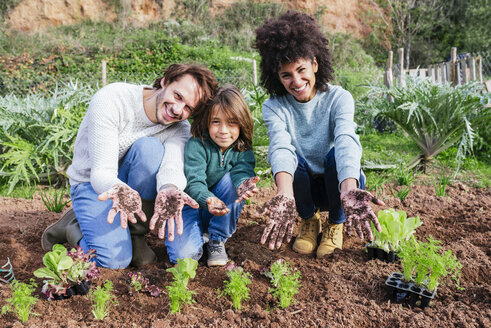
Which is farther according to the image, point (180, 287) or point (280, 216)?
point (280, 216)

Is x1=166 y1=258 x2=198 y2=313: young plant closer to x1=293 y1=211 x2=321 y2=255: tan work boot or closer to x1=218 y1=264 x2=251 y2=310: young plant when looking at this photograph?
x1=218 y1=264 x2=251 y2=310: young plant

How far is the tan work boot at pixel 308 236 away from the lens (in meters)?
2.28

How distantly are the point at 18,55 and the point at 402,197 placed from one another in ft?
38.2

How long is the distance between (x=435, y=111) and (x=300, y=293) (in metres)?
2.57

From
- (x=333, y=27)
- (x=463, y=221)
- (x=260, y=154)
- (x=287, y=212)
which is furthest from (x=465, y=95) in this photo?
(x=333, y=27)

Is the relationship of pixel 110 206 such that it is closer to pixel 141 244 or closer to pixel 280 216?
pixel 141 244

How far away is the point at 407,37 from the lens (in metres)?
19.5

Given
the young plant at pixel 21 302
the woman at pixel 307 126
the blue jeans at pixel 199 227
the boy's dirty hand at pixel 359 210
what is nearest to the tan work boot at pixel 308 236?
the woman at pixel 307 126

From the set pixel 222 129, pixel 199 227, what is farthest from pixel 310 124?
pixel 199 227

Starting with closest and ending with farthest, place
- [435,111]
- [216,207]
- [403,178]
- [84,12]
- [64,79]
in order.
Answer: [216,207]
[403,178]
[435,111]
[64,79]
[84,12]

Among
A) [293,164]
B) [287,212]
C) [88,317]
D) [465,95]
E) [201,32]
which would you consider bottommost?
[88,317]

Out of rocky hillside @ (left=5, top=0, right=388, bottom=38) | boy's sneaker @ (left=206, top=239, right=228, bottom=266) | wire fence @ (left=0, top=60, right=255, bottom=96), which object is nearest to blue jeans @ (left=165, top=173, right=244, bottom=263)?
boy's sneaker @ (left=206, top=239, right=228, bottom=266)

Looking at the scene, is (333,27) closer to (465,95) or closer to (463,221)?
(465,95)

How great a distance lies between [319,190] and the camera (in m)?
2.46
